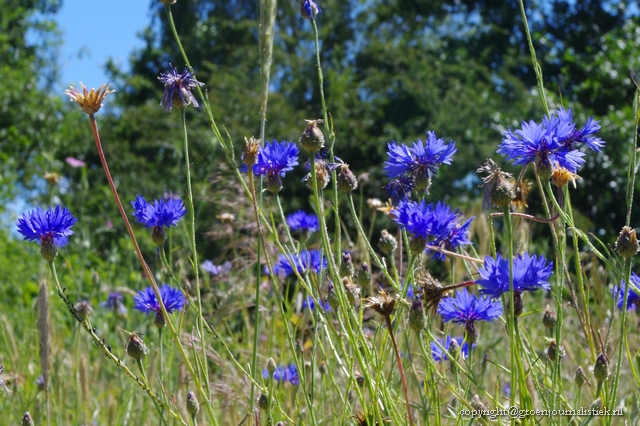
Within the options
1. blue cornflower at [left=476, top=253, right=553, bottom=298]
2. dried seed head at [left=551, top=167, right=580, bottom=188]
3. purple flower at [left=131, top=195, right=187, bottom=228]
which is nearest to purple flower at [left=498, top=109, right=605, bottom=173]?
dried seed head at [left=551, top=167, right=580, bottom=188]

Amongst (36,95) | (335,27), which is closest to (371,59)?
(335,27)

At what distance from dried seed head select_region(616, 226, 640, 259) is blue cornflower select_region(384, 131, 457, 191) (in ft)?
0.93

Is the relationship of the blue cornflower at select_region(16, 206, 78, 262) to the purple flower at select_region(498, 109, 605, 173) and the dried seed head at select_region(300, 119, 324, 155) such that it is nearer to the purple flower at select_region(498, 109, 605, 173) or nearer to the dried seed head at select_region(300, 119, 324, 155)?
the dried seed head at select_region(300, 119, 324, 155)

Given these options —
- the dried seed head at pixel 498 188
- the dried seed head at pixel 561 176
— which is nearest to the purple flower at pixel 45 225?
the dried seed head at pixel 498 188

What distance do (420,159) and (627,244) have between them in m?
0.33

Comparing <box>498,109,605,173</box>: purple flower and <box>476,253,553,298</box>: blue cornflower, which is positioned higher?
<box>498,109,605,173</box>: purple flower

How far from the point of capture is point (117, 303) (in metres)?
2.41

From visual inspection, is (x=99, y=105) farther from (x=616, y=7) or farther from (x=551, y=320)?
(x=616, y=7)

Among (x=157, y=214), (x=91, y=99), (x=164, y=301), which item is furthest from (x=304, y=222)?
(x=91, y=99)

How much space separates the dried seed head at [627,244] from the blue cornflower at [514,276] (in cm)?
9

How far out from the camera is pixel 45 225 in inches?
44.0

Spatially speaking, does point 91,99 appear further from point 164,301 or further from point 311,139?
point 164,301

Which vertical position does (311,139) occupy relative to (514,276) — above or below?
above

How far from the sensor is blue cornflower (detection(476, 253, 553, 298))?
2.97 ft
